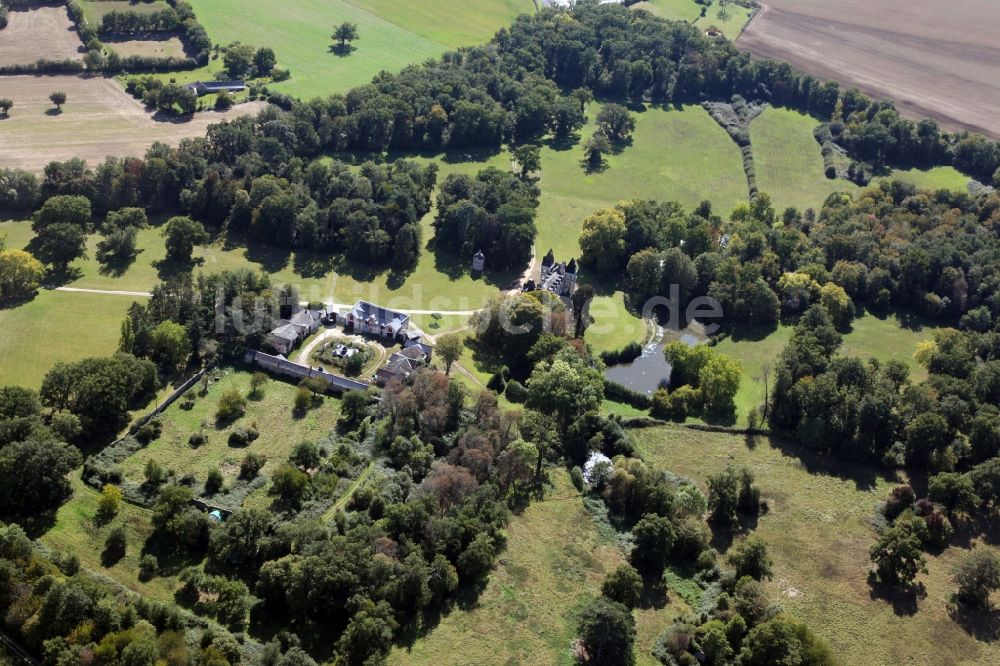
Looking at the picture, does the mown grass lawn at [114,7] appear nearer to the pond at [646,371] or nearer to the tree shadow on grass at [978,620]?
the pond at [646,371]

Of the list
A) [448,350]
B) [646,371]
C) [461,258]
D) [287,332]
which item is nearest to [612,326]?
[646,371]

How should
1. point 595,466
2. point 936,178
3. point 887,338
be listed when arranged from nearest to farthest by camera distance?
point 595,466
point 887,338
point 936,178

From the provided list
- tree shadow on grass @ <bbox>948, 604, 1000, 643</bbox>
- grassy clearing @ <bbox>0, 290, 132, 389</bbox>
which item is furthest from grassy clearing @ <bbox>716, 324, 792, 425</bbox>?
grassy clearing @ <bbox>0, 290, 132, 389</bbox>

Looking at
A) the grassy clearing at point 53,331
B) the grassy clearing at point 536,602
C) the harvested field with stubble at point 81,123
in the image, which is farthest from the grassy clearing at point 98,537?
the harvested field with stubble at point 81,123

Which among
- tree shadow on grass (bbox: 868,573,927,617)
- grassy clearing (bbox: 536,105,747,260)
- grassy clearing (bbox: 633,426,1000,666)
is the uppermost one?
grassy clearing (bbox: 536,105,747,260)

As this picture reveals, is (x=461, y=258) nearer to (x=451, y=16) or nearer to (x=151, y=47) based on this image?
(x=151, y=47)

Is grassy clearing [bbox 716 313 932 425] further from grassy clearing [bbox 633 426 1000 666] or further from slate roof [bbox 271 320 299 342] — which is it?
slate roof [bbox 271 320 299 342]
